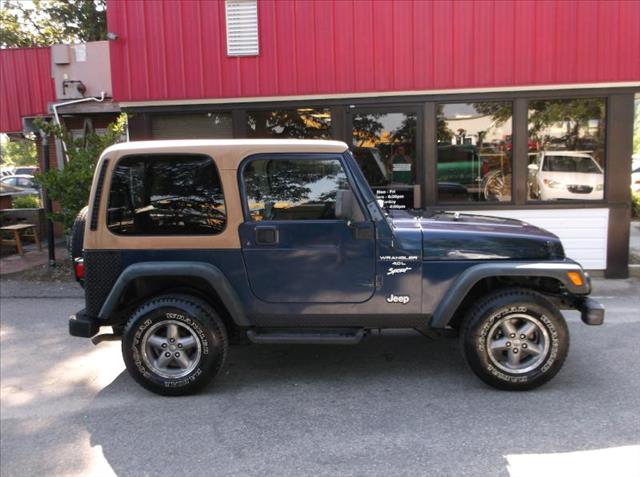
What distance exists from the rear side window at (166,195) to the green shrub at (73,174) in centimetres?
446

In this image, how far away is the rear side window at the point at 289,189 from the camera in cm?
421

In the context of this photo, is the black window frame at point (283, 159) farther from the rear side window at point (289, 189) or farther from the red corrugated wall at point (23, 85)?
the red corrugated wall at point (23, 85)

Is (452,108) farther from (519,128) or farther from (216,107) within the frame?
(216,107)

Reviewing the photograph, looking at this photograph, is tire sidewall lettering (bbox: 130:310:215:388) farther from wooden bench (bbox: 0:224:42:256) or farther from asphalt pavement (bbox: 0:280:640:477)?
wooden bench (bbox: 0:224:42:256)

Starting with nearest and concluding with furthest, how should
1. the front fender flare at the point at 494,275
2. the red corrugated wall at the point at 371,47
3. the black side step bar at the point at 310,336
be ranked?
the front fender flare at the point at 494,275 < the black side step bar at the point at 310,336 < the red corrugated wall at the point at 371,47

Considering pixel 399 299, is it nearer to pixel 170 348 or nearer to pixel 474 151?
pixel 170 348

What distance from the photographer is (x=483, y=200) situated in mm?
8430

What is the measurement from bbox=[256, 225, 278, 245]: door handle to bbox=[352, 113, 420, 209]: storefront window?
14.5 feet

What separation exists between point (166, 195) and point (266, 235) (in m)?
0.84

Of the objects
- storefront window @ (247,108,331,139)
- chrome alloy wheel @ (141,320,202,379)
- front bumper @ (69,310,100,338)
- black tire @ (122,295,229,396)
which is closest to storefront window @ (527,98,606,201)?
storefront window @ (247,108,331,139)

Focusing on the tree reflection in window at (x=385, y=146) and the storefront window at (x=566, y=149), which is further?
the tree reflection in window at (x=385, y=146)

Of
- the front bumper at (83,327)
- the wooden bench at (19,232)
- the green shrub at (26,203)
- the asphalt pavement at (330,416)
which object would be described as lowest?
the asphalt pavement at (330,416)

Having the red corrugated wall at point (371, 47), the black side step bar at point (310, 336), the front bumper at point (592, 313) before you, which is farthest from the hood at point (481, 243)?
the red corrugated wall at point (371, 47)

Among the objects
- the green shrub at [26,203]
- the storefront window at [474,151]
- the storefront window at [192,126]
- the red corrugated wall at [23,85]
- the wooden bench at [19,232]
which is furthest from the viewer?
the green shrub at [26,203]
